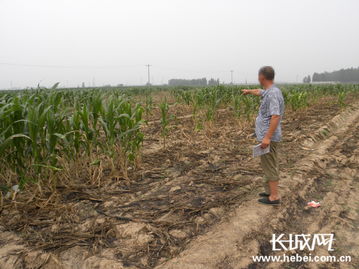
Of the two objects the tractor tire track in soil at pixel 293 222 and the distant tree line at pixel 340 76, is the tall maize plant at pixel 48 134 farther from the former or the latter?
the distant tree line at pixel 340 76

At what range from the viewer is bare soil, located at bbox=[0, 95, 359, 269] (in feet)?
6.77

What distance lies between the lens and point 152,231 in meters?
2.35

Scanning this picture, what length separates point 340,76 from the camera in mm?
82125

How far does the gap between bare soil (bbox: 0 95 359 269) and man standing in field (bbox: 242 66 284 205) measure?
25cm

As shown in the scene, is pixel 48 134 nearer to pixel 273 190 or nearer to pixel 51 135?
pixel 51 135

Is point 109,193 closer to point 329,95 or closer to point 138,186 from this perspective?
point 138,186

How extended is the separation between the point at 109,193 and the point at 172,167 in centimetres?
117

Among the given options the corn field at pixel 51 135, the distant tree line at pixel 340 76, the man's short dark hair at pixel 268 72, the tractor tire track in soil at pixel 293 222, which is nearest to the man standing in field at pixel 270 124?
the man's short dark hair at pixel 268 72

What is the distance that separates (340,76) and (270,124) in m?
94.1

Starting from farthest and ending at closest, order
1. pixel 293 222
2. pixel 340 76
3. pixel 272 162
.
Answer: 1. pixel 340 76
2. pixel 272 162
3. pixel 293 222

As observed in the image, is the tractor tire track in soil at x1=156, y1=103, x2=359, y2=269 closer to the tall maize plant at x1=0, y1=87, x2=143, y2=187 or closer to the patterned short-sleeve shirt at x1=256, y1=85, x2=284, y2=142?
the patterned short-sleeve shirt at x1=256, y1=85, x2=284, y2=142

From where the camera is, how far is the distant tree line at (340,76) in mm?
78963

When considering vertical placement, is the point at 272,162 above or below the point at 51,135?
below

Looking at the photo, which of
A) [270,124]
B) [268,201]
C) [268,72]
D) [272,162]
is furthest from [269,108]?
[268,201]
